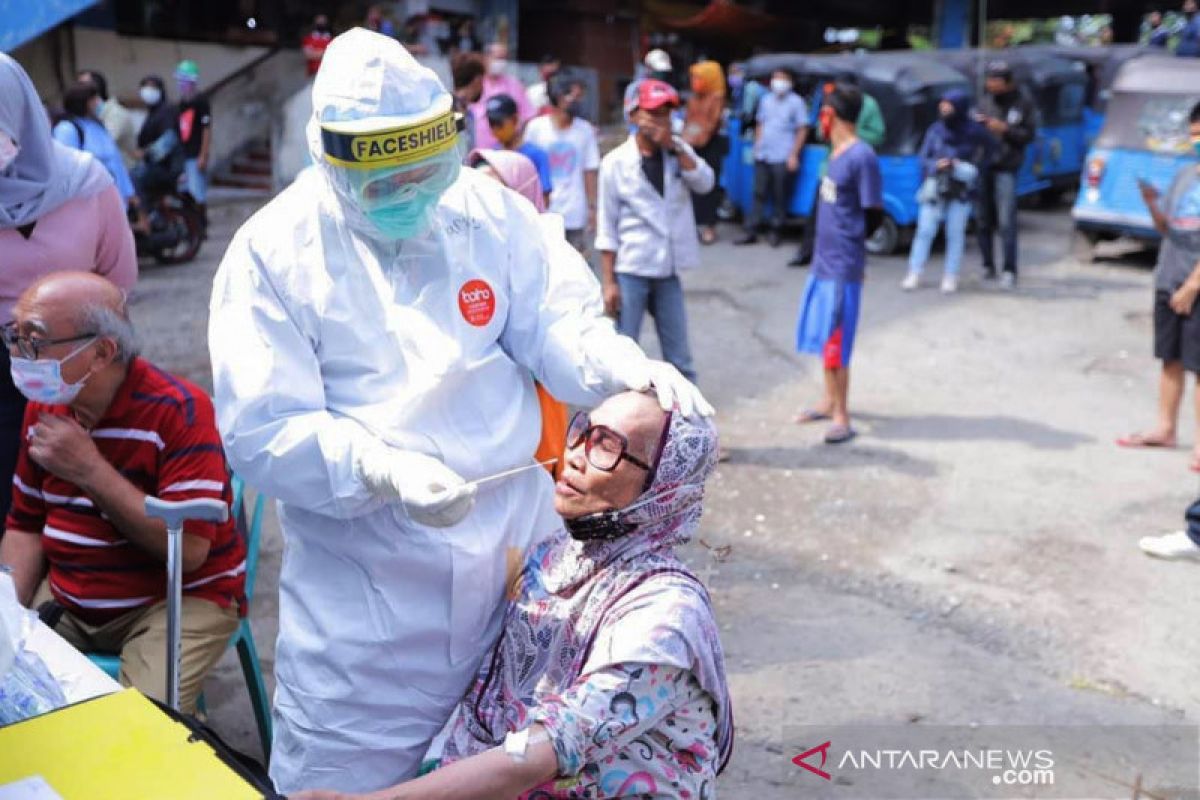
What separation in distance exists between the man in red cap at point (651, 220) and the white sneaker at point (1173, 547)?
223 cm

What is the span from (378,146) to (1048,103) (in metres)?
13.4

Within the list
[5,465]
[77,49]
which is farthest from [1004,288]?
[77,49]

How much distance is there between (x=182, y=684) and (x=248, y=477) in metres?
1.00

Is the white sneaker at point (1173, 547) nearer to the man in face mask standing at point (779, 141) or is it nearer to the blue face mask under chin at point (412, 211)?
the blue face mask under chin at point (412, 211)

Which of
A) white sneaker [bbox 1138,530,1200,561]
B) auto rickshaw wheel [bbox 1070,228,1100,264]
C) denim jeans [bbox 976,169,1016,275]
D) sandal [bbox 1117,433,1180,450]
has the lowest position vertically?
auto rickshaw wheel [bbox 1070,228,1100,264]

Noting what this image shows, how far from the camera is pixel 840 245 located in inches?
243

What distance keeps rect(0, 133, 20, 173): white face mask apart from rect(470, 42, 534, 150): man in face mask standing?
3.58 metres

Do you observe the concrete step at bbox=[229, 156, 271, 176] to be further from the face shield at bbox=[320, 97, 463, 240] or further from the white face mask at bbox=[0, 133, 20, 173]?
the face shield at bbox=[320, 97, 463, 240]

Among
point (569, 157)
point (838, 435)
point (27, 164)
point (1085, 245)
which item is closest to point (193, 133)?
point (569, 157)

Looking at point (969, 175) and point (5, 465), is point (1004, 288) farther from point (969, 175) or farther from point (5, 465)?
point (5, 465)

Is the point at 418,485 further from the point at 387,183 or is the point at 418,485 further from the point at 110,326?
the point at 110,326

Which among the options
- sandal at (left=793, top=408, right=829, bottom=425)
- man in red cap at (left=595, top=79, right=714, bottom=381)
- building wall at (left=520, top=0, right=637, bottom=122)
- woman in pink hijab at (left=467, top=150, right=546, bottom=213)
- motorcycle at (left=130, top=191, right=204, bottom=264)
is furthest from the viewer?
building wall at (left=520, top=0, right=637, bottom=122)

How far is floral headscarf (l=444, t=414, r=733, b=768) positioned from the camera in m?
1.95

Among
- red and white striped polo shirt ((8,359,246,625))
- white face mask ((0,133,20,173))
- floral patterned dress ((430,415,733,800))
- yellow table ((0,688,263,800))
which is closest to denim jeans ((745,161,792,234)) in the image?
white face mask ((0,133,20,173))
